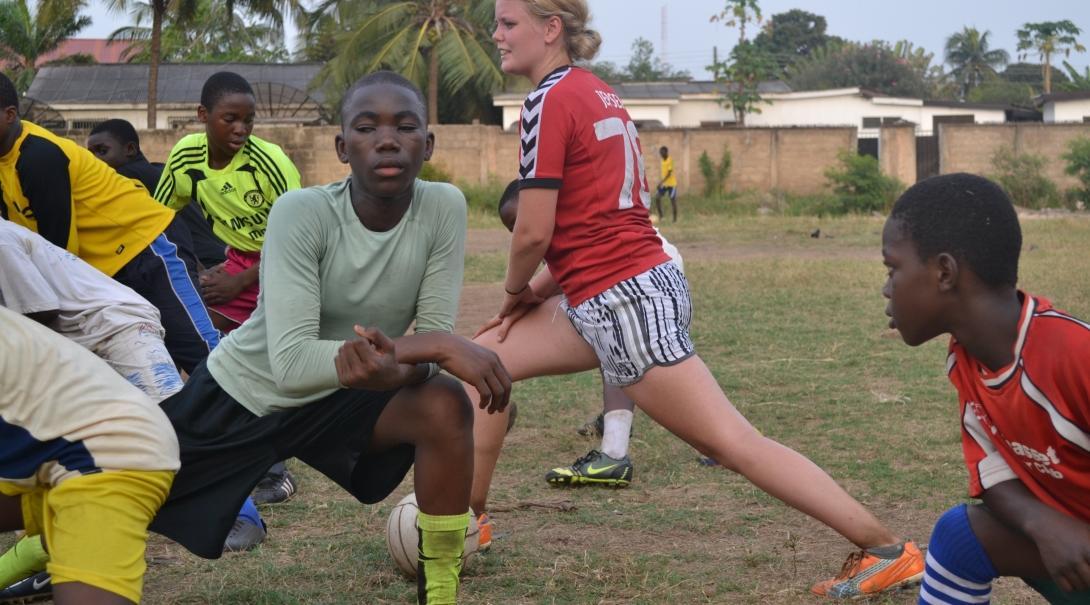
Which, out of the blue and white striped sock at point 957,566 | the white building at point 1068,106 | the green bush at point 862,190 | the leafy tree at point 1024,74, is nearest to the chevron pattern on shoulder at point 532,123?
the blue and white striped sock at point 957,566

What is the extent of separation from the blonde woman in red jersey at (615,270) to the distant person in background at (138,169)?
2871mm

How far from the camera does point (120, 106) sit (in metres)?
40.2

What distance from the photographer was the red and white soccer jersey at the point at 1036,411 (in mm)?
2639

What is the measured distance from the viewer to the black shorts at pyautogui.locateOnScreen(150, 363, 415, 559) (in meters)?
3.55

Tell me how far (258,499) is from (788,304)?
24.1 feet

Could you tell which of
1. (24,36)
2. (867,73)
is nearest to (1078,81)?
(867,73)

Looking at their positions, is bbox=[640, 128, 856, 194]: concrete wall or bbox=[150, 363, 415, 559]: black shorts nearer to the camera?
bbox=[150, 363, 415, 559]: black shorts

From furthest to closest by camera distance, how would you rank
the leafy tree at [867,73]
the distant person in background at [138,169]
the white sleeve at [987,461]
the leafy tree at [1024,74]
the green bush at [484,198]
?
1. the leafy tree at [1024,74]
2. the leafy tree at [867,73]
3. the green bush at [484,198]
4. the distant person in background at [138,169]
5. the white sleeve at [987,461]

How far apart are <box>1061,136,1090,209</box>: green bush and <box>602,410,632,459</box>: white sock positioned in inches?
1041

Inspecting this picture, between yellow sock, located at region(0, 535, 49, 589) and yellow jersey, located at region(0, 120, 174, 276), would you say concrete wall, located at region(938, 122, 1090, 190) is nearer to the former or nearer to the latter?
yellow jersey, located at region(0, 120, 174, 276)

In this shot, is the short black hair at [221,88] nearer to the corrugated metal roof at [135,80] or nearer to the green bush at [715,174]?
the green bush at [715,174]

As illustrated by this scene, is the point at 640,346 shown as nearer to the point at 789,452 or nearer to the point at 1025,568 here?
the point at 789,452

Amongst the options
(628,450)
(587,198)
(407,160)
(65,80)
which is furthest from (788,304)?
(65,80)

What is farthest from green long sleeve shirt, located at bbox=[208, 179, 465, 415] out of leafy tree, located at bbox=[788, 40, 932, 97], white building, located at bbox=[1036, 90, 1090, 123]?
leafy tree, located at bbox=[788, 40, 932, 97]
